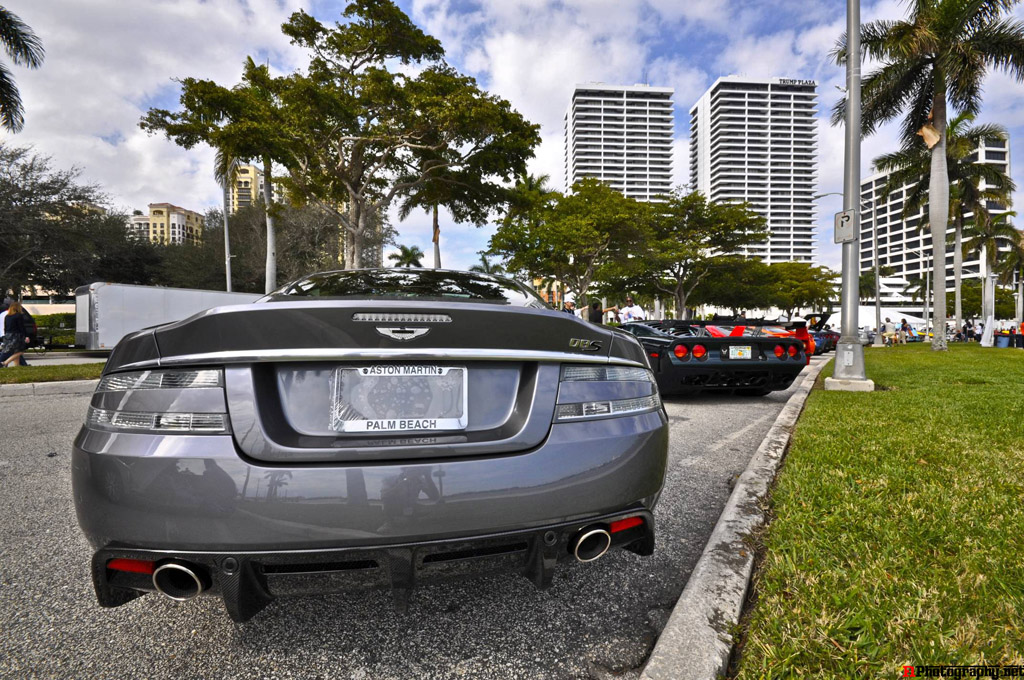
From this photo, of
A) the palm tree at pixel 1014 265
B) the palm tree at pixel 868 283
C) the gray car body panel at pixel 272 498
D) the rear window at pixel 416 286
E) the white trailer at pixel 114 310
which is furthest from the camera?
the palm tree at pixel 868 283

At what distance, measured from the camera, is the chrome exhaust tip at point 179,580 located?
4.18 feet

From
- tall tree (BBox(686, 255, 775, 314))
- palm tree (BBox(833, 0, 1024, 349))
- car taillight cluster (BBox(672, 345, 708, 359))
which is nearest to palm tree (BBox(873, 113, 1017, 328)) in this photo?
palm tree (BBox(833, 0, 1024, 349))

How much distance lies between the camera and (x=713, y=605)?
65.4 inches

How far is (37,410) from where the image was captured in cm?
626

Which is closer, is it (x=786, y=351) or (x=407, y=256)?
(x=786, y=351)

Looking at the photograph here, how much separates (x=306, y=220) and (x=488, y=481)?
108ft

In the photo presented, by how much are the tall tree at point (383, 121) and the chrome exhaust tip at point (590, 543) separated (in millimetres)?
13644

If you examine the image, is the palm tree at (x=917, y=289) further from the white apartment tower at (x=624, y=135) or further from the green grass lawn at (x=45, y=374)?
the green grass lawn at (x=45, y=374)

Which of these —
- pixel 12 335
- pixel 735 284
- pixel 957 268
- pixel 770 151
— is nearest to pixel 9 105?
pixel 12 335

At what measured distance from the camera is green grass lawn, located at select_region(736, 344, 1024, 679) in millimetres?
1431

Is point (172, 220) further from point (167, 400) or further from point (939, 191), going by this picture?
point (167, 400)

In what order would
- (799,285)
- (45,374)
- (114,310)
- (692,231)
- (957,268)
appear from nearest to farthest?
1. (45,374)
2. (114,310)
3. (957,268)
4. (692,231)
5. (799,285)

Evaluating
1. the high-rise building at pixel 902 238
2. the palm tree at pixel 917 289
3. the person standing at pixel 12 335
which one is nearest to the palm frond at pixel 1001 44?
the person standing at pixel 12 335

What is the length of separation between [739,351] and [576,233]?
65.3ft
